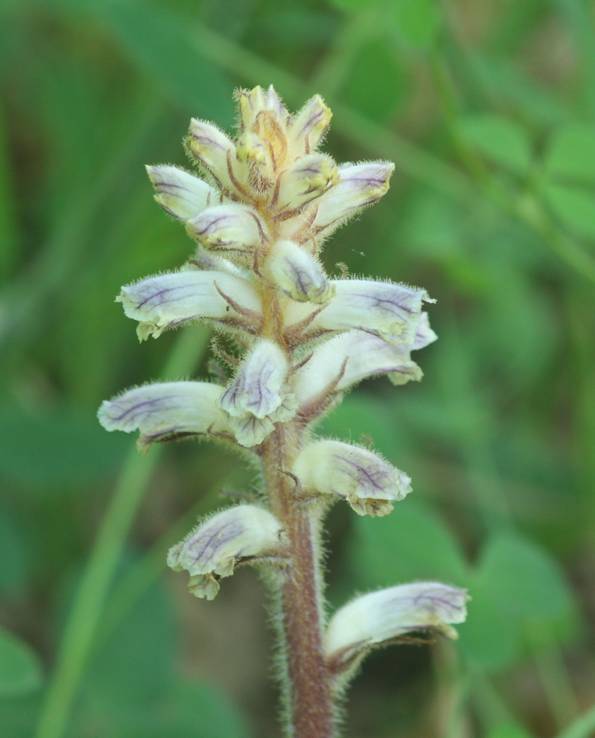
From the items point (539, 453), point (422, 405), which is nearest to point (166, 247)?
point (422, 405)

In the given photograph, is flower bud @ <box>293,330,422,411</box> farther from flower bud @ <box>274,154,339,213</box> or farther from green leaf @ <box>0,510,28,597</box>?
green leaf @ <box>0,510,28,597</box>

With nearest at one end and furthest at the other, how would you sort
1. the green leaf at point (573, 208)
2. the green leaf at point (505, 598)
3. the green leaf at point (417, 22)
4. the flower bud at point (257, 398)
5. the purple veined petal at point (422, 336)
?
the flower bud at point (257, 398), the purple veined petal at point (422, 336), the green leaf at point (505, 598), the green leaf at point (573, 208), the green leaf at point (417, 22)

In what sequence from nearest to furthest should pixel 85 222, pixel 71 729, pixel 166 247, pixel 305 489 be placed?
pixel 305 489
pixel 71 729
pixel 85 222
pixel 166 247

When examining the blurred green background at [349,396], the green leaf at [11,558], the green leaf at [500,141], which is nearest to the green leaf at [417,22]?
the blurred green background at [349,396]

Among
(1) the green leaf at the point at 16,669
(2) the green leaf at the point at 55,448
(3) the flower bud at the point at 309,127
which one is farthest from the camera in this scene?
(2) the green leaf at the point at 55,448

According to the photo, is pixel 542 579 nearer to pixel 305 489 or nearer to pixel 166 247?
pixel 305 489

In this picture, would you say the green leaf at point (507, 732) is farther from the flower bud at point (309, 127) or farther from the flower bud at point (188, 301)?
the flower bud at point (309, 127)

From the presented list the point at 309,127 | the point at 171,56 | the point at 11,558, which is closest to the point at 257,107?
the point at 309,127
